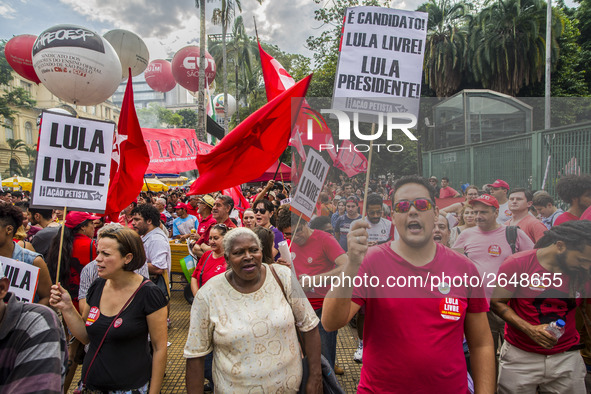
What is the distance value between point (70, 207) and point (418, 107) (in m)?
2.73

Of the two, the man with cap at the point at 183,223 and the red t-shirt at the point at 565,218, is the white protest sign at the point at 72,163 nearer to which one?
the red t-shirt at the point at 565,218

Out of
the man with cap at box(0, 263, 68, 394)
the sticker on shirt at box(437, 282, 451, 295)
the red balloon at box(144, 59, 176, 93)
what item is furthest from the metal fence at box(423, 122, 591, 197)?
the red balloon at box(144, 59, 176, 93)

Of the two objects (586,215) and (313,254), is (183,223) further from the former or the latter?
(586,215)

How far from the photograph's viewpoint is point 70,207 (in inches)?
116

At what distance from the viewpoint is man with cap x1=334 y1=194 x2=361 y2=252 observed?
1.91 m

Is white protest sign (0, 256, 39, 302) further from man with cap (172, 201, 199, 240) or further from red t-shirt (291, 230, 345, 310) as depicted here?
man with cap (172, 201, 199, 240)

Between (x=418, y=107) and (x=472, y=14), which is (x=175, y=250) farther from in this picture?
(x=472, y=14)

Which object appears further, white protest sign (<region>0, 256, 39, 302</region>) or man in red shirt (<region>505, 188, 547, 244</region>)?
white protest sign (<region>0, 256, 39, 302</region>)

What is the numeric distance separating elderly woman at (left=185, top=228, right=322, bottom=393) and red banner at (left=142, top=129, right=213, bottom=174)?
7.01m

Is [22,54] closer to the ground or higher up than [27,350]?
higher up

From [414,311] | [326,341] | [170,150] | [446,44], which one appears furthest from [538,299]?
[446,44]

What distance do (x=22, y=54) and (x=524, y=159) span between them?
876 cm

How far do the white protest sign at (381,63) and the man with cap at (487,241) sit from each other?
0.77 m

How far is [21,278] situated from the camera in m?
2.53
